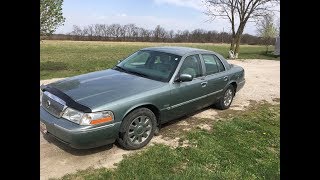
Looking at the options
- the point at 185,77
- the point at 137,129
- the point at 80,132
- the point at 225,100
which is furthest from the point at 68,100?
the point at 225,100

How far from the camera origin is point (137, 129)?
4262 mm

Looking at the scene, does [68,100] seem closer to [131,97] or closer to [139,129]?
[131,97]

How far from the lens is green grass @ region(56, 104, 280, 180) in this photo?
11.8 feet

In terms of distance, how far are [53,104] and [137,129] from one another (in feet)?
4.18

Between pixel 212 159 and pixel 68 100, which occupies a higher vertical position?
pixel 68 100

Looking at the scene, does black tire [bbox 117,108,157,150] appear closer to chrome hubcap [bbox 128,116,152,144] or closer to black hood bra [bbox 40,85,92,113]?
chrome hubcap [bbox 128,116,152,144]

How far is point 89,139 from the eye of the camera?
3.70 m

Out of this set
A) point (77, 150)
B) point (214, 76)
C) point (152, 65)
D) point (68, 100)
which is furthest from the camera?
point (214, 76)

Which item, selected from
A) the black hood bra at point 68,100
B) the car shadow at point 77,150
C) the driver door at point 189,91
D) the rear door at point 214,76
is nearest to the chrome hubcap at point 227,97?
the rear door at point 214,76

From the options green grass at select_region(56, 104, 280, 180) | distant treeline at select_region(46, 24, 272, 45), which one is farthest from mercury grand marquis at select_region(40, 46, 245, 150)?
distant treeline at select_region(46, 24, 272, 45)

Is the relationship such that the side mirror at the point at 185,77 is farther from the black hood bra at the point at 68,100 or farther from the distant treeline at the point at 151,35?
the distant treeline at the point at 151,35

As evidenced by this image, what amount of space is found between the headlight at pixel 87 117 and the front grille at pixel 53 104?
12 centimetres

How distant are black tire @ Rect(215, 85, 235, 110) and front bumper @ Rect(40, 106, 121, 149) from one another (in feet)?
10.7
